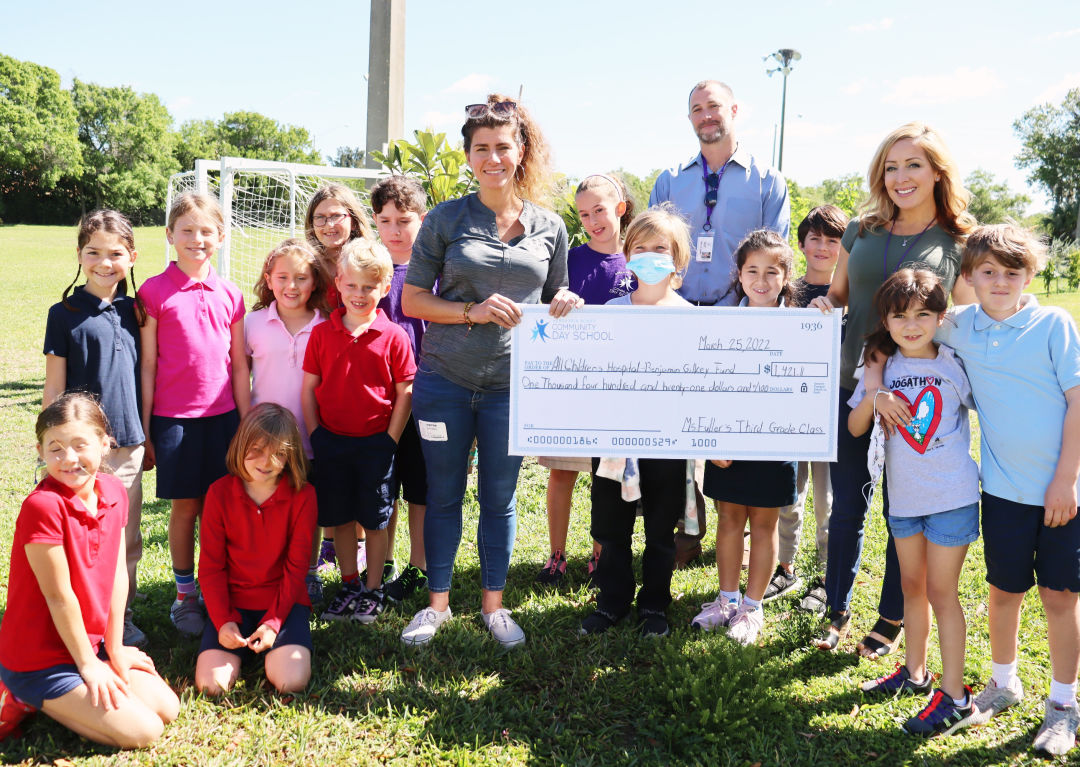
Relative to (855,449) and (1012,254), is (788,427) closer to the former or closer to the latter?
(855,449)

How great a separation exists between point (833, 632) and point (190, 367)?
131 inches

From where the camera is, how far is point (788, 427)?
3.27m

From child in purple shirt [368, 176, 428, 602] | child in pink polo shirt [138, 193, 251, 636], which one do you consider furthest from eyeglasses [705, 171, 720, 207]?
child in pink polo shirt [138, 193, 251, 636]

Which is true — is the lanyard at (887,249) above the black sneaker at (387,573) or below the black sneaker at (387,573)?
above

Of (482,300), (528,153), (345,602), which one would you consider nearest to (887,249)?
(528,153)

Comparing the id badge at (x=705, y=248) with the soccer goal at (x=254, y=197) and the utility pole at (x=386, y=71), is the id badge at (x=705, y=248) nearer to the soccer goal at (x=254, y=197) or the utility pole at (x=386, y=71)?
the soccer goal at (x=254, y=197)

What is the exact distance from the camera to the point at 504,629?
359 cm

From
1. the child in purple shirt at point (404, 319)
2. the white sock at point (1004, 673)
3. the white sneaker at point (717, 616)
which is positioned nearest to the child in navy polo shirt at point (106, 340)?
the child in purple shirt at point (404, 319)

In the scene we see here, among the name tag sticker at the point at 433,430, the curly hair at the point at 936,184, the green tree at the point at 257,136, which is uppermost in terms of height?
the green tree at the point at 257,136

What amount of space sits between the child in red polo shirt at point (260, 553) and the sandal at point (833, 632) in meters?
2.40

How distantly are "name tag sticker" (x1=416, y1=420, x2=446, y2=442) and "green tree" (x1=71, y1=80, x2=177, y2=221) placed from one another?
2563 inches

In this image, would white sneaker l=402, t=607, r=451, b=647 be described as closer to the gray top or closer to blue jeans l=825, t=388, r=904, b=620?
the gray top

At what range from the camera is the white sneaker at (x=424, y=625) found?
353 cm

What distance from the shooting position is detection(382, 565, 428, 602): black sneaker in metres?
4.02
